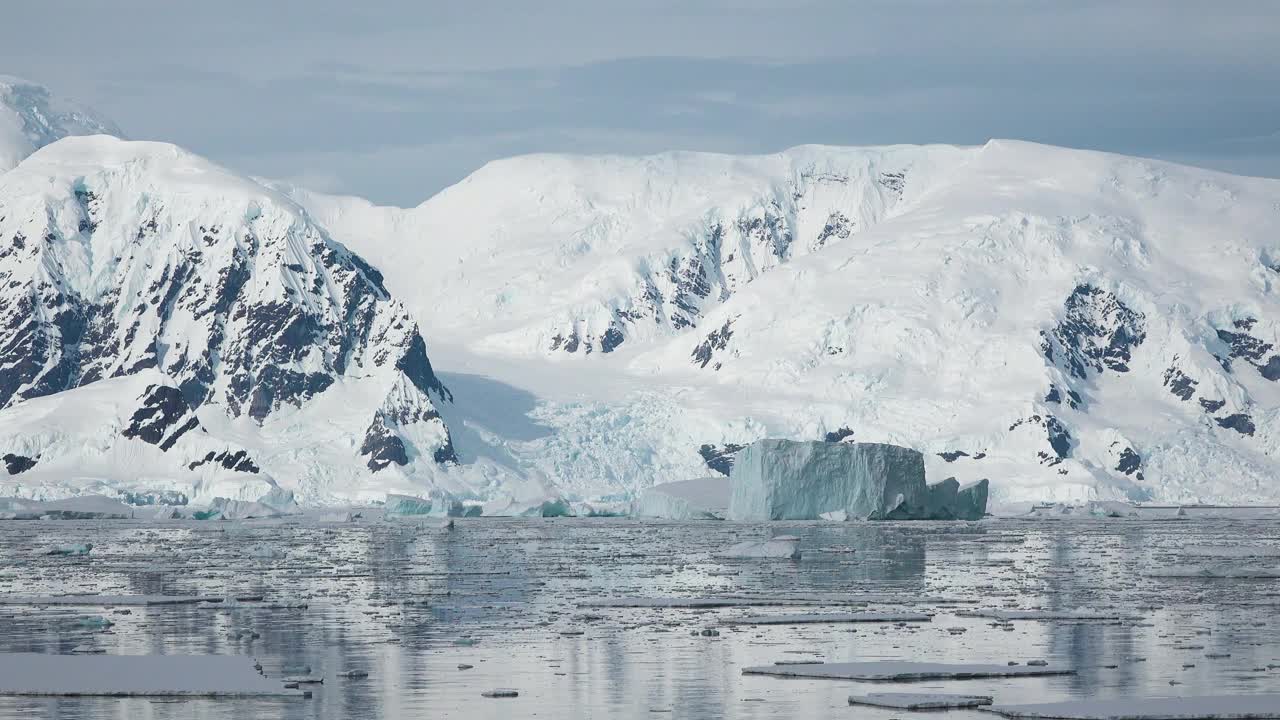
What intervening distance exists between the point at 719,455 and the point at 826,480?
66867 millimetres

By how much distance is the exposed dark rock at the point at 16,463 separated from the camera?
500 ft

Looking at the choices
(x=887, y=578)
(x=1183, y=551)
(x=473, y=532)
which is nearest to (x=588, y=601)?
(x=887, y=578)

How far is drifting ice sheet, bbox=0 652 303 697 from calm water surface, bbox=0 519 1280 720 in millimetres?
615

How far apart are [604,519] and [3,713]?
110228mm

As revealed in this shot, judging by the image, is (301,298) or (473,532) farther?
(301,298)

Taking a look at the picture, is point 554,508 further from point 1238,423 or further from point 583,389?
point 1238,423

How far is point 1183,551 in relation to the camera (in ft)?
227

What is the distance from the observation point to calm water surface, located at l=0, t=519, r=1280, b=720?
26.6 m

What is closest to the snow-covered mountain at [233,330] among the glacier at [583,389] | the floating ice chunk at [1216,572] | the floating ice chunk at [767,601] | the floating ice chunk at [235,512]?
the glacier at [583,389]

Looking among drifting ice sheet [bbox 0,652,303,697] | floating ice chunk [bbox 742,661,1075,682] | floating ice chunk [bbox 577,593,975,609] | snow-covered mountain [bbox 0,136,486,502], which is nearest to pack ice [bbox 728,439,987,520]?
floating ice chunk [bbox 577,593,975,609]

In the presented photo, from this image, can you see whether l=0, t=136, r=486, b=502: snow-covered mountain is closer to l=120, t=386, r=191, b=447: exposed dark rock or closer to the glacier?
the glacier

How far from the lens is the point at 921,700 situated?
83.8 feet

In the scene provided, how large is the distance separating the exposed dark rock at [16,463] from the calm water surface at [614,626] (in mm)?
82086

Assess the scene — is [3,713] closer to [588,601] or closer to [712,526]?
[588,601]
